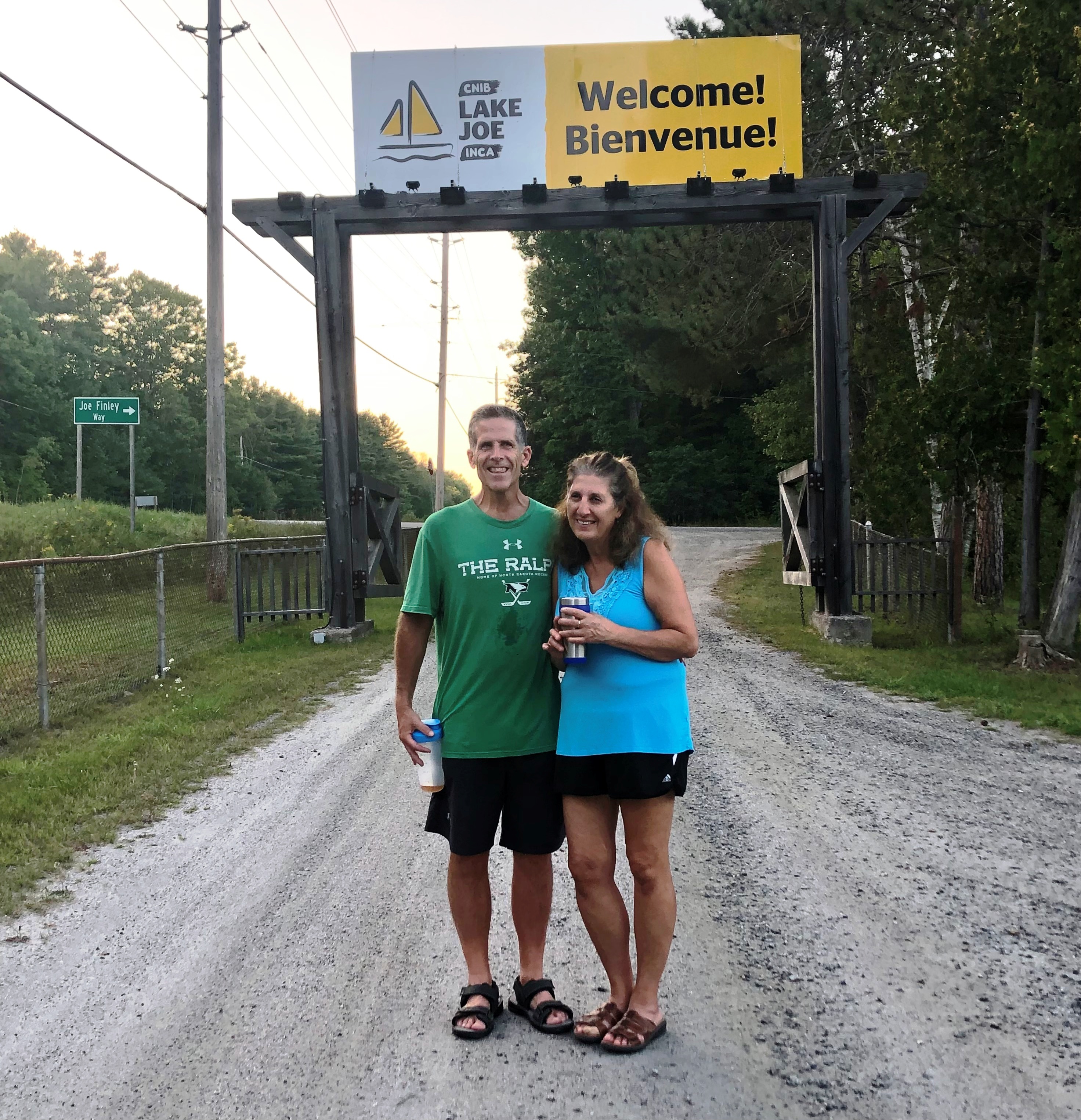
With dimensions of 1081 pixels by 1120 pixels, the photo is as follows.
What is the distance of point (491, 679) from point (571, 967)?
1.20m

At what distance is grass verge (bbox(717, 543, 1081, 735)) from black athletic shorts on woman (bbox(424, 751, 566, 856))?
5842mm

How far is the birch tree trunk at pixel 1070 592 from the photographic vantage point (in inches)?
438

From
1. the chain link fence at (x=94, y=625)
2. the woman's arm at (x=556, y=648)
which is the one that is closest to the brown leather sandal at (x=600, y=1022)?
the woman's arm at (x=556, y=648)

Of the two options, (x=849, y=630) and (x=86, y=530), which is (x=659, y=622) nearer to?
(x=849, y=630)

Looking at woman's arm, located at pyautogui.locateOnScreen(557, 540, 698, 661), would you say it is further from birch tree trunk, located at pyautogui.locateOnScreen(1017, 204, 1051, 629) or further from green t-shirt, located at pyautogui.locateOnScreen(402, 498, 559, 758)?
birch tree trunk, located at pyautogui.locateOnScreen(1017, 204, 1051, 629)

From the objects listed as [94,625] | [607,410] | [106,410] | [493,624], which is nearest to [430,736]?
[493,624]

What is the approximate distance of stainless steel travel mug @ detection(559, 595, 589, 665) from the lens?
9.84 ft

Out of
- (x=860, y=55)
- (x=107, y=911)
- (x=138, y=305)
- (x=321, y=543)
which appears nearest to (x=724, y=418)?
(x=860, y=55)

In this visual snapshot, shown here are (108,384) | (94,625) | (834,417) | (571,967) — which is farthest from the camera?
(108,384)

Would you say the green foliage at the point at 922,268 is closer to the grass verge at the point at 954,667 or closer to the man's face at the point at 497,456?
the grass verge at the point at 954,667

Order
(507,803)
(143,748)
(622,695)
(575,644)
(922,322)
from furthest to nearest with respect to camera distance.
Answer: (922,322) < (143,748) < (507,803) < (622,695) < (575,644)

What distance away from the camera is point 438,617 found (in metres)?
3.43

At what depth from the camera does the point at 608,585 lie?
10.4 ft

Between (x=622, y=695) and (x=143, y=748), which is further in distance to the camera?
(x=143, y=748)
